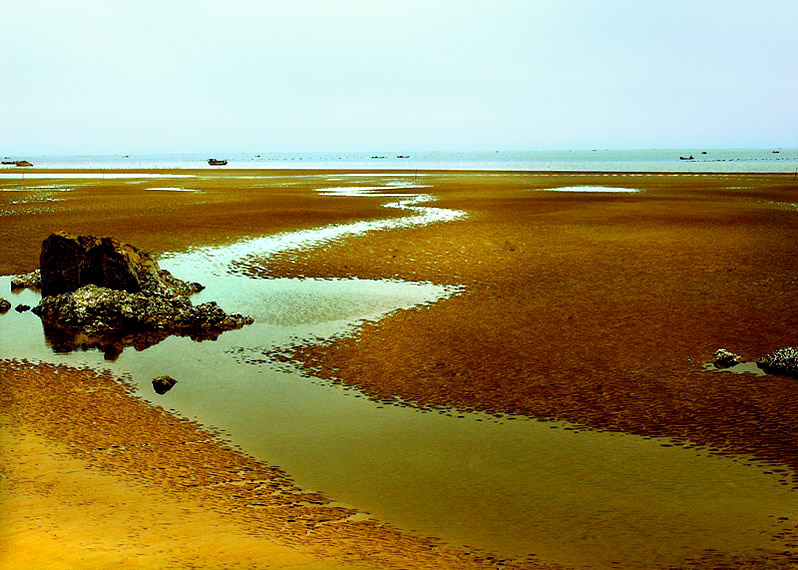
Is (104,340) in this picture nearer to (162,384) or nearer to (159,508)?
(162,384)

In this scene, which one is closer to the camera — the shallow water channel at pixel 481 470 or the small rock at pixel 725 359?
the shallow water channel at pixel 481 470

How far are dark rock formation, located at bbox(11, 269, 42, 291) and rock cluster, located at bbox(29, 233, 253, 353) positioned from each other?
106 centimetres

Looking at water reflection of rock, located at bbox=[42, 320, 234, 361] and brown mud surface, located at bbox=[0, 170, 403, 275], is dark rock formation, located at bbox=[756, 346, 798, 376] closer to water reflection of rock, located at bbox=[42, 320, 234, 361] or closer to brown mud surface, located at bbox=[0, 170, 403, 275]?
water reflection of rock, located at bbox=[42, 320, 234, 361]

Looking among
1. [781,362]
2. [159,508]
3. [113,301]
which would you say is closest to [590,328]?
[781,362]

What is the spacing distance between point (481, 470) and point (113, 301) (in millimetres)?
9487

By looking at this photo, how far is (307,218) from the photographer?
33469 millimetres

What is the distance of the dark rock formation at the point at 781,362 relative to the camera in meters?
10.4

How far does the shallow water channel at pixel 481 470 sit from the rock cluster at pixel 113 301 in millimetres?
1361

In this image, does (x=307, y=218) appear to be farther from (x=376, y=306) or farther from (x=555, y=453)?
(x=555, y=453)

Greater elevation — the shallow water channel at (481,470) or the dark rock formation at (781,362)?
the dark rock formation at (781,362)

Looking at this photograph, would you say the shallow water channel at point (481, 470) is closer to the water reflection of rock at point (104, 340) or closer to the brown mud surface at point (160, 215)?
the water reflection of rock at point (104, 340)

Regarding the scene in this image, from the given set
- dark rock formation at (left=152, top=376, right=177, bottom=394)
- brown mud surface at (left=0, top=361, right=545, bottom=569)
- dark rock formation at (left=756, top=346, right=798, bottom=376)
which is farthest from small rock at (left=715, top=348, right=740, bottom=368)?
dark rock formation at (left=152, top=376, right=177, bottom=394)

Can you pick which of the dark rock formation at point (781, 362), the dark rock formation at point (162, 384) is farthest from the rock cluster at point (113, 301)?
the dark rock formation at point (781, 362)

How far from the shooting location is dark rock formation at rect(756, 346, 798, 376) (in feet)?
34.0
